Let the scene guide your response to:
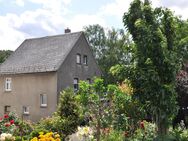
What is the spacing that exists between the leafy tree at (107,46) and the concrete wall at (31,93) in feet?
53.5

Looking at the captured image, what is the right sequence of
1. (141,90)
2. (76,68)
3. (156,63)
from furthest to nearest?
(76,68)
(141,90)
(156,63)

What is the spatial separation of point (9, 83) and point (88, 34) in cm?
2259

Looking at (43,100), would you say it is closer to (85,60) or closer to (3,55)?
(85,60)

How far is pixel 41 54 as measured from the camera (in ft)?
123

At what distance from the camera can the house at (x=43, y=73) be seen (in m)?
33.9

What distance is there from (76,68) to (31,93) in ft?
16.3

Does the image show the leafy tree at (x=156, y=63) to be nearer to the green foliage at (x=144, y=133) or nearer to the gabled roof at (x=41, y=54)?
the green foliage at (x=144, y=133)

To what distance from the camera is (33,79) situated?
115 ft

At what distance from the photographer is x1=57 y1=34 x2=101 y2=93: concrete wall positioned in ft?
112

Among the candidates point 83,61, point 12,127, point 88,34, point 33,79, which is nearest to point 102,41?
point 88,34

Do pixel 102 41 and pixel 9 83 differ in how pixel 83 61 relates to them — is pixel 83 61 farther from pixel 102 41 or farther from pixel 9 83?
pixel 102 41

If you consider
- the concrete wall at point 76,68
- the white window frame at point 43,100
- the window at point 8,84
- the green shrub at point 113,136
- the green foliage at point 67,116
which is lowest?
the green shrub at point 113,136

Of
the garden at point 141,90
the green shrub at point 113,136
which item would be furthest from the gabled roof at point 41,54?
the garden at point 141,90

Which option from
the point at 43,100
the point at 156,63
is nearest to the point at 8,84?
the point at 43,100
